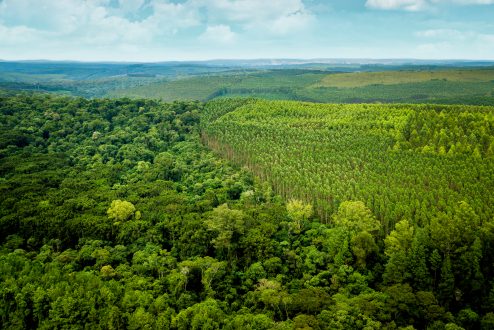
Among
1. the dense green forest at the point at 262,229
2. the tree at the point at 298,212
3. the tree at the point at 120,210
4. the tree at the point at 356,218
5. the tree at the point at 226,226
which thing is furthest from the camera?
the tree at the point at 298,212

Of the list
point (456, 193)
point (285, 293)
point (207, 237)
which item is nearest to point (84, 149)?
point (207, 237)

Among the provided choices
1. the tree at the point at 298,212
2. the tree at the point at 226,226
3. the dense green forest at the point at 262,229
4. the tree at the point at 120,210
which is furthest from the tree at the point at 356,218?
the tree at the point at 120,210

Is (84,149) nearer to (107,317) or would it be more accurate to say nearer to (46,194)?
(46,194)

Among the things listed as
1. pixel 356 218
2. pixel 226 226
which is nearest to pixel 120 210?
pixel 226 226

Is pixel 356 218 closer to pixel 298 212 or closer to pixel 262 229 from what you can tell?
pixel 298 212

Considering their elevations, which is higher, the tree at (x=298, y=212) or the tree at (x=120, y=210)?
the tree at (x=120, y=210)

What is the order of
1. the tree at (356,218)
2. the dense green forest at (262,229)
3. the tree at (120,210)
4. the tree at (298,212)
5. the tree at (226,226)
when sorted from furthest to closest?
the tree at (298,212) < the tree at (120,210) < the tree at (356,218) < the tree at (226,226) < the dense green forest at (262,229)

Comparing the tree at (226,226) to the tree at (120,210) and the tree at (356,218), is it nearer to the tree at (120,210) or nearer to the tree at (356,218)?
the tree at (120,210)

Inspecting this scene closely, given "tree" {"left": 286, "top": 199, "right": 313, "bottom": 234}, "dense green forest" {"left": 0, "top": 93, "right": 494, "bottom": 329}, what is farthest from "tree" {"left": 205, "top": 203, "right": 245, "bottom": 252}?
"tree" {"left": 286, "top": 199, "right": 313, "bottom": 234}

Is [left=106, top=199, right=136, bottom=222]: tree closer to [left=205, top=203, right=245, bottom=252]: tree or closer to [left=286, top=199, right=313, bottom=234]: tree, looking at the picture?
[left=205, top=203, right=245, bottom=252]: tree
